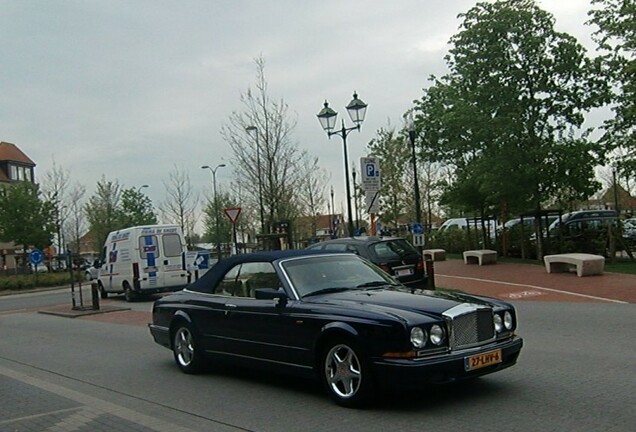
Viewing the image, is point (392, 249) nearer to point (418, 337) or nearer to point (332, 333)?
point (332, 333)

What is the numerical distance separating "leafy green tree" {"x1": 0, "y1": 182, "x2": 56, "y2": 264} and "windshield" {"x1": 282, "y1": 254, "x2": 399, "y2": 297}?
4386 cm

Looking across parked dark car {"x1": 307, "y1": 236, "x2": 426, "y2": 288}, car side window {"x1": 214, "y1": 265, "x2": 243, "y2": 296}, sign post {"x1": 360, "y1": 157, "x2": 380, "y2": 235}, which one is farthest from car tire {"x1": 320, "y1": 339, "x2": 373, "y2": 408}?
sign post {"x1": 360, "y1": 157, "x2": 380, "y2": 235}

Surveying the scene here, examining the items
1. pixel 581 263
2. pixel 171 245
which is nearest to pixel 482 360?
pixel 581 263

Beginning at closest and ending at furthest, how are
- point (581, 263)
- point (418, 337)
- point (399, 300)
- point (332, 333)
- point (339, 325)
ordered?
point (418, 337) → point (339, 325) → point (332, 333) → point (399, 300) → point (581, 263)

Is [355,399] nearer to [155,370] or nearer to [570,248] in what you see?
[155,370]

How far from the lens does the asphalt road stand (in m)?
6.17

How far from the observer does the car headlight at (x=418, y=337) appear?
6.25 m

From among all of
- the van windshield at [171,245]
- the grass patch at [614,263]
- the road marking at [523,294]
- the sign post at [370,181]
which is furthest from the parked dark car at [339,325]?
the grass patch at [614,263]

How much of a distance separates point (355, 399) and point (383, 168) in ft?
143

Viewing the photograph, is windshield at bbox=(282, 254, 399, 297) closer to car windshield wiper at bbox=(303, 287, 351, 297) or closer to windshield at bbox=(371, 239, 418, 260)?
car windshield wiper at bbox=(303, 287, 351, 297)

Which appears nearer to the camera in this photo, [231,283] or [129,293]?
[231,283]

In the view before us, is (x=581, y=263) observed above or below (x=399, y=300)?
below

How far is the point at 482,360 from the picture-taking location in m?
6.48

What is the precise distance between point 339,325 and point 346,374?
1.55 ft
